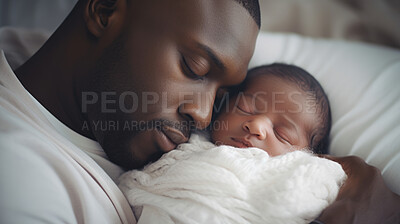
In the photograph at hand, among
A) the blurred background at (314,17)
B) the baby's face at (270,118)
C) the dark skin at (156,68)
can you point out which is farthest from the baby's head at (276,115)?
the blurred background at (314,17)

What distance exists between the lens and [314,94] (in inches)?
39.7

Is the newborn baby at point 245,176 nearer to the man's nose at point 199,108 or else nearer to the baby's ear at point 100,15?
the man's nose at point 199,108

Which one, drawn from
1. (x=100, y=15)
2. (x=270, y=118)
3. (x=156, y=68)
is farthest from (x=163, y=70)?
(x=270, y=118)

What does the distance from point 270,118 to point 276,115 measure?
2 cm

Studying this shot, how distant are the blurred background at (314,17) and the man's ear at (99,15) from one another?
605 mm

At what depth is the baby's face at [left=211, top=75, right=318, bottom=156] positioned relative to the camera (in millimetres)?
905

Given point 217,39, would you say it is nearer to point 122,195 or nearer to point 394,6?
point 122,195

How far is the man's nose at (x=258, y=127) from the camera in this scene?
0.88m

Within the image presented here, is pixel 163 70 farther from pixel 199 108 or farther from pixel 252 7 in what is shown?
pixel 252 7

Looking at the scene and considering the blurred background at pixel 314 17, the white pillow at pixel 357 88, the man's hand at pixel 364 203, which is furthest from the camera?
the blurred background at pixel 314 17

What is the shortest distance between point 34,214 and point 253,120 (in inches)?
22.8

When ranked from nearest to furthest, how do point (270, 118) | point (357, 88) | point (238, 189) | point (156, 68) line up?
point (238, 189)
point (156, 68)
point (270, 118)
point (357, 88)

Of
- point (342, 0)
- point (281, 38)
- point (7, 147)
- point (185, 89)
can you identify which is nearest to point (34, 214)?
point (7, 147)

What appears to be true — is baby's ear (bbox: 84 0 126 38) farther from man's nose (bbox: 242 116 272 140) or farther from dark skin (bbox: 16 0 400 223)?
man's nose (bbox: 242 116 272 140)
